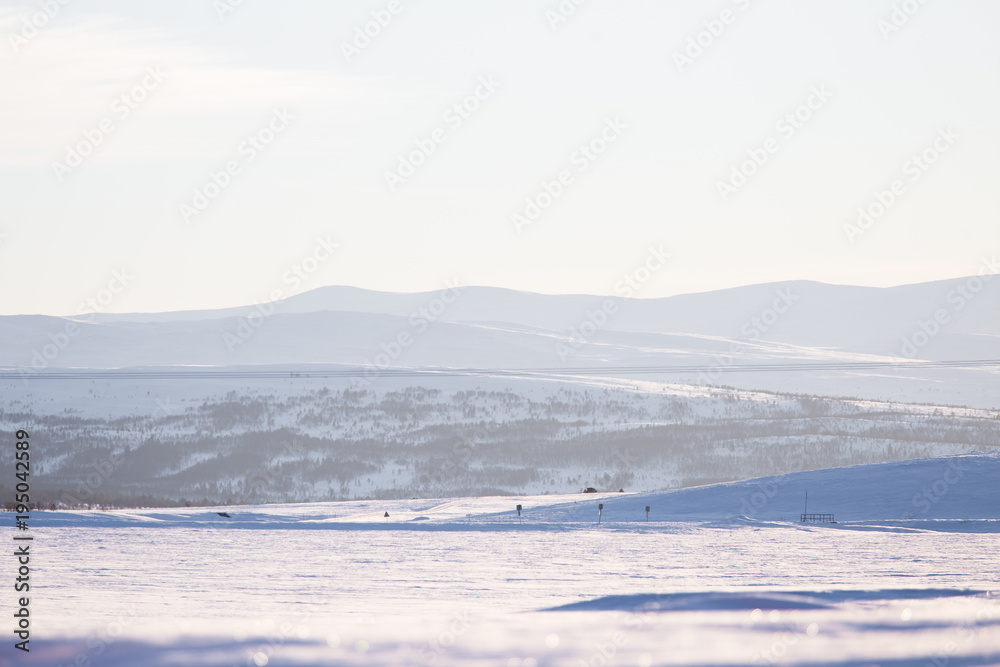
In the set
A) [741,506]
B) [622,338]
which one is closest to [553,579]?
[741,506]

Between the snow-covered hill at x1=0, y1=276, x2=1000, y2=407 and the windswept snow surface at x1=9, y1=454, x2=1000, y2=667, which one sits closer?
the windswept snow surface at x1=9, y1=454, x2=1000, y2=667

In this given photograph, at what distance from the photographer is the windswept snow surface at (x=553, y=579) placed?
5840 mm

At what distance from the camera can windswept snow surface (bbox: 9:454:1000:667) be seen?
584cm

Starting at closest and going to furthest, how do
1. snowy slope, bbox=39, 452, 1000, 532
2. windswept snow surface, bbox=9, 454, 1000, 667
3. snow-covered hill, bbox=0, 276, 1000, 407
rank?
1. windswept snow surface, bbox=9, 454, 1000, 667
2. snowy slope, bbox=39, 452, 1000, 532
3. snow-covered hill, bbox=0, 276, 1000, 407

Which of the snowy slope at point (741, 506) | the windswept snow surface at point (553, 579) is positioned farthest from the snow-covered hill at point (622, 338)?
the windswept snow surface at point (553, 579)

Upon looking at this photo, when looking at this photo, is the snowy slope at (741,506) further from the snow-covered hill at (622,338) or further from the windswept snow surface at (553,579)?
the snow-covered hill at (622,338)

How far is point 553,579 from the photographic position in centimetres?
1235

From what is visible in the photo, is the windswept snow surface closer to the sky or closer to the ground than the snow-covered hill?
closer to the ground

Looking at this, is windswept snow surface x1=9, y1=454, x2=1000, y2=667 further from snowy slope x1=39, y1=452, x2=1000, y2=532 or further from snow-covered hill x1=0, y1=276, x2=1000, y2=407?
snow-covered hill x1=0, y1=276, x2=1000, y2=407

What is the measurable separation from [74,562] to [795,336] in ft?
490

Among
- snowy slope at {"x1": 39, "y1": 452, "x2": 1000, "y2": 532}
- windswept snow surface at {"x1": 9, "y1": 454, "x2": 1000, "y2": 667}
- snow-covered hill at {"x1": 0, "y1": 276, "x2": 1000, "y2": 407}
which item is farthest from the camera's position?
snow-covered hill at {"x1": 0, "y1": 276, "x2": 1000, "y2": 407}

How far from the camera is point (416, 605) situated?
9594 millimetres

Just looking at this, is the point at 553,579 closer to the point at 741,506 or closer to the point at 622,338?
the point at 741,506

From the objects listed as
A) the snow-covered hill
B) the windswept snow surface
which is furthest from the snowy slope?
the snow-covered hill
